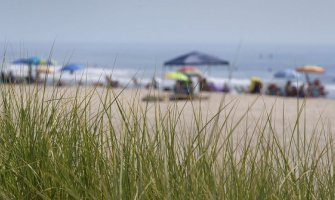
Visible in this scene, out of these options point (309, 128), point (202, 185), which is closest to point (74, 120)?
point (202, 185)

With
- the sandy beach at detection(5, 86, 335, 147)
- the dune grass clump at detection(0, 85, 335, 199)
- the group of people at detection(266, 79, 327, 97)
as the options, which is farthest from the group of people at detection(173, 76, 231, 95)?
the group of people at detection(266, 79, 327, 97)

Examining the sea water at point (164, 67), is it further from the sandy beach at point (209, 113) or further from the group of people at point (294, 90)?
the group of people at point (294, 90)

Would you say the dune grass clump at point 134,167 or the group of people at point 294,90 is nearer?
the dune grass clump at point 134,167

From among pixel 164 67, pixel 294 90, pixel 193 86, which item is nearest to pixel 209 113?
pixel 193 86

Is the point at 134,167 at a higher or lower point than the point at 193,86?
higher

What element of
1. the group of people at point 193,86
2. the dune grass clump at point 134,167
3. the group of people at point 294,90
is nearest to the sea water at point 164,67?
the group of people at point 193,86

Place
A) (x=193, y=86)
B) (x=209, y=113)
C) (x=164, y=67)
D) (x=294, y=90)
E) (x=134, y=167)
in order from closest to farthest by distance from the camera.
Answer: (x=134, y=167) < (x=193, y=86) < (x=209, y=113) < (x=294, y=90) < (x=164, y=67)

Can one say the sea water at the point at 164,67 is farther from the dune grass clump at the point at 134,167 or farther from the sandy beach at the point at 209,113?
the dune grass clump at the point at 134,167

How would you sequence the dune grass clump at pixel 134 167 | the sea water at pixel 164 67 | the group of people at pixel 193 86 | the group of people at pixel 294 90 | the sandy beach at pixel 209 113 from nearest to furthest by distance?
the dune grass clump at pixel 134 167, the sandy beach at pixel 209 113, the group of people at pixel 193 86, the sea water at pixel 164 67, the group of people at pixel 294 90

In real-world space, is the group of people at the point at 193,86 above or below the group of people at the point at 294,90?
above

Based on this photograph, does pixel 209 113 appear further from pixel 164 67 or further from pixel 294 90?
pixel 164 67

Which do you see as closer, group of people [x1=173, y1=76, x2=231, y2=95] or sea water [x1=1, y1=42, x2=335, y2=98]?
group of people [x1=173, y1=76, x2=231, y2=95]

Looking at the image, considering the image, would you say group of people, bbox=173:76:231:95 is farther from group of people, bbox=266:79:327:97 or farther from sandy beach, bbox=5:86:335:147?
group of people, bbox=266:79:327:97

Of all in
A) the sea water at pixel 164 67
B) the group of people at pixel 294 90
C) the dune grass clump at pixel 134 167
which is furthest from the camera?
the group of people at pixel 294 90
